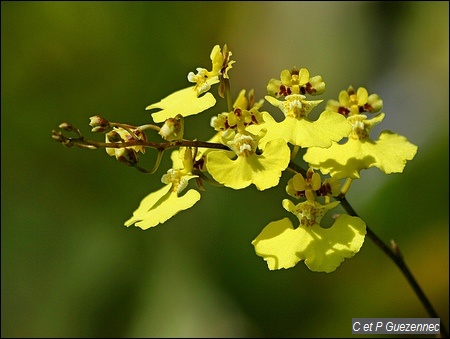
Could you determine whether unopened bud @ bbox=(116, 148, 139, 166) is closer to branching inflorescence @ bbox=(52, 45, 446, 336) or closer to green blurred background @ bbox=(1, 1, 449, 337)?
branching inflorescence @ bbox=(52, 45, 446, 336)

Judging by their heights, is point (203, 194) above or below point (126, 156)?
below

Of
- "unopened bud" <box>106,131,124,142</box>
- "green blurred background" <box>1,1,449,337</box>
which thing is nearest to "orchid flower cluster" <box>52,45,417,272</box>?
"unopened bud" <box>106,131,124,142</box>

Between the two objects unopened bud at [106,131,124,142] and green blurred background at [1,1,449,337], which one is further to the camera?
green blurred background at [1,1,449,337]

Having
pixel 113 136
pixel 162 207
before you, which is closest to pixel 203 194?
pixel 162 207

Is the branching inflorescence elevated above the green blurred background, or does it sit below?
above

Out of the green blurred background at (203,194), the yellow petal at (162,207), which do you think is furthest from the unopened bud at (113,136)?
the green blurred background at (203,194)

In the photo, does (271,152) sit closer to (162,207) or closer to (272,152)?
(272,152)

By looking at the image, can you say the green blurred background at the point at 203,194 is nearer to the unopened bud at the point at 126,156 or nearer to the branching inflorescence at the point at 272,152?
the branching inflorescence at the point at 272,152
